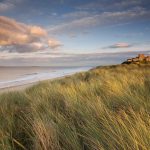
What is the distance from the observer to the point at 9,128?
9.97 feet

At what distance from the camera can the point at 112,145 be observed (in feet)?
6.52

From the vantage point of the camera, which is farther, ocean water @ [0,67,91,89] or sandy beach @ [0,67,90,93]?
ocean water @ [0,67,91,89]

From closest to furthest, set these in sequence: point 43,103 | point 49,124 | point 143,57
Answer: point 49,124, point 43,103, point 143,57

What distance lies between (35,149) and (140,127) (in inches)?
40.7

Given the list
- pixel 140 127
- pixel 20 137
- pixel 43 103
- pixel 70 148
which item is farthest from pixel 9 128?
pixel 140 127

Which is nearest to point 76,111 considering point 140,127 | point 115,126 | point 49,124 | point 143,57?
point 49,124

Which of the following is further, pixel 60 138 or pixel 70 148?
pixel 60 138

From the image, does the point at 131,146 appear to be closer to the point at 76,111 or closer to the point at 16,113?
the point at 76,111

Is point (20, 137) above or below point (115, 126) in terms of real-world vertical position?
below

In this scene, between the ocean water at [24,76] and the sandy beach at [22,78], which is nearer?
the sandy beach at [22,78]

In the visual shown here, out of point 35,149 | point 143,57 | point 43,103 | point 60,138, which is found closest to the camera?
point 35,149

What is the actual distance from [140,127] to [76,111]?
1.51 metres

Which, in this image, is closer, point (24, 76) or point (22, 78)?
point (22, 78)

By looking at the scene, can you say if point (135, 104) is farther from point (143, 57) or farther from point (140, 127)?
point (143, 57)
